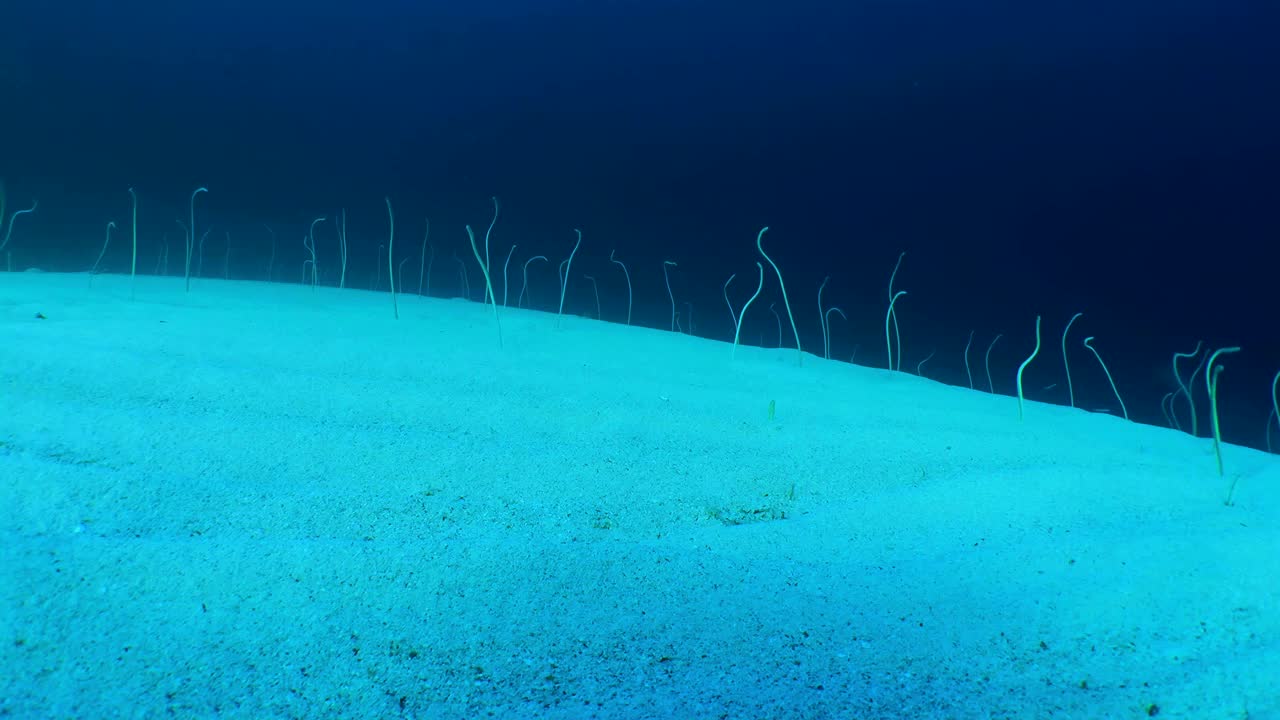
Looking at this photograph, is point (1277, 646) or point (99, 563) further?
point (1277, 646)

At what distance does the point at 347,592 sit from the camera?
1.04 meters

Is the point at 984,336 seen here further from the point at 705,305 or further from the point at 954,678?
the point at 954,678

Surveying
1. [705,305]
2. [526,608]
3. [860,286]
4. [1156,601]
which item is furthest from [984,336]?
[526,608]

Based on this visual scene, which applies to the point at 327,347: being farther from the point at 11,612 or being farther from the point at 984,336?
the point at 984,336

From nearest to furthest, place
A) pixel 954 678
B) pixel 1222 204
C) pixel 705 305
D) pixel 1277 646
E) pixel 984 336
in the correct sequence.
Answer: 1. pixel 954 678
2. pixel 1277 646
3. pixel 1222 204
4. pixel 984 336
5. pixel 705 305

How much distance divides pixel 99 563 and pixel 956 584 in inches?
65.2

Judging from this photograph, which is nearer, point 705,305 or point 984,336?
point 984,336

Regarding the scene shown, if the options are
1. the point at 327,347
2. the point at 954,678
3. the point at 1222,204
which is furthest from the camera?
the point at 1222,204

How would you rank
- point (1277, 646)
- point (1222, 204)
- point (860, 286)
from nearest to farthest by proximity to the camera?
point (1277, 646) → point (1222, 204) → point (860, 286)

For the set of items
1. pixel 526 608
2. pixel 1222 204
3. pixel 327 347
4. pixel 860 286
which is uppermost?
Answer: pixel 1222 204

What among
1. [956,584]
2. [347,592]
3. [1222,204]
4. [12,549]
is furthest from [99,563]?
[1222,204]

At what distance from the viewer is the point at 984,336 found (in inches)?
421

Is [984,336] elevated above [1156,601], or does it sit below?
above

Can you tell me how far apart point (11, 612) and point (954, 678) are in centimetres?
145
